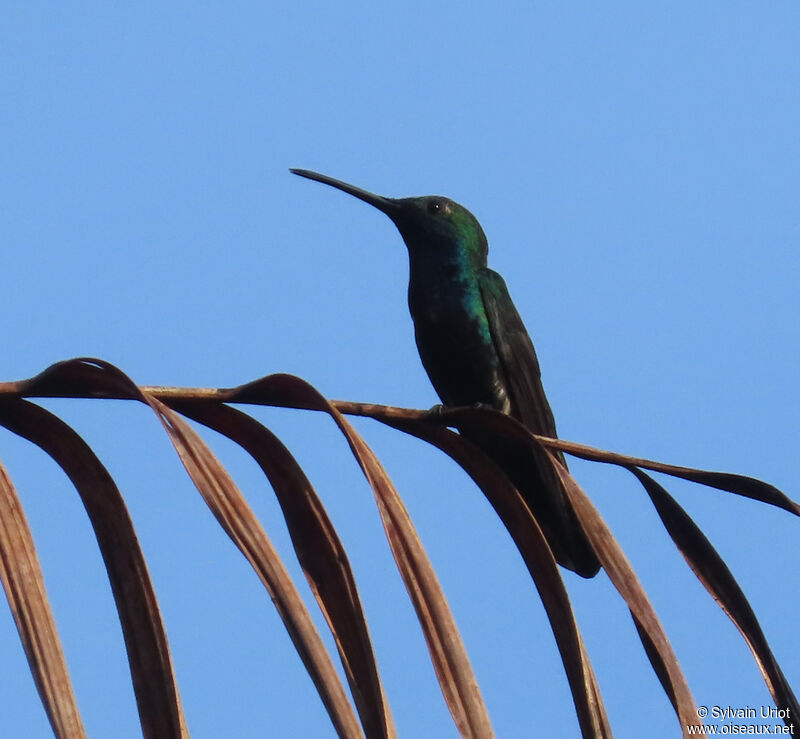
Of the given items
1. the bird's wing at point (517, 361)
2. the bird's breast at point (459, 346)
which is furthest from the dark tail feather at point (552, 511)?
the bird's breast at point (459, 346)

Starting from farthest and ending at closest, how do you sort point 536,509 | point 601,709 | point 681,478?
1. point 536,509
2. point 681,478
3. point 601,709

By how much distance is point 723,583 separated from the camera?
223 centimetres

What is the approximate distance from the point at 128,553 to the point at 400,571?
436 millimetres

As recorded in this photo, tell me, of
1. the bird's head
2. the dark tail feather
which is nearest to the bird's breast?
the bird's head

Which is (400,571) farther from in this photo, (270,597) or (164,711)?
(164,711)

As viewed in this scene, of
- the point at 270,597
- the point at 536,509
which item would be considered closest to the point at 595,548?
the point at 270,597

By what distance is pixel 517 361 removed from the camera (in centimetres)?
552

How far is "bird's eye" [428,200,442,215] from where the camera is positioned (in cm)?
611

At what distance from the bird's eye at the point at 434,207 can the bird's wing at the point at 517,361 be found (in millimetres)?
511

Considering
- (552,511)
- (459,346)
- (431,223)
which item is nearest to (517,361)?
(459,346)

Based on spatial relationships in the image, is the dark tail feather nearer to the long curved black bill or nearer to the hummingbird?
the hummingbird

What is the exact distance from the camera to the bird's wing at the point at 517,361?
5.38 meters

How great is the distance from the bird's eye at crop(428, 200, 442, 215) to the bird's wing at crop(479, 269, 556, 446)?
511 millimetres

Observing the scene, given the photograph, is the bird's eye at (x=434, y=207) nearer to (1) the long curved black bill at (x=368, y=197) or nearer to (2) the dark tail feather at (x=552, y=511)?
(1) the long curved black bill at (x=368, y=197)
